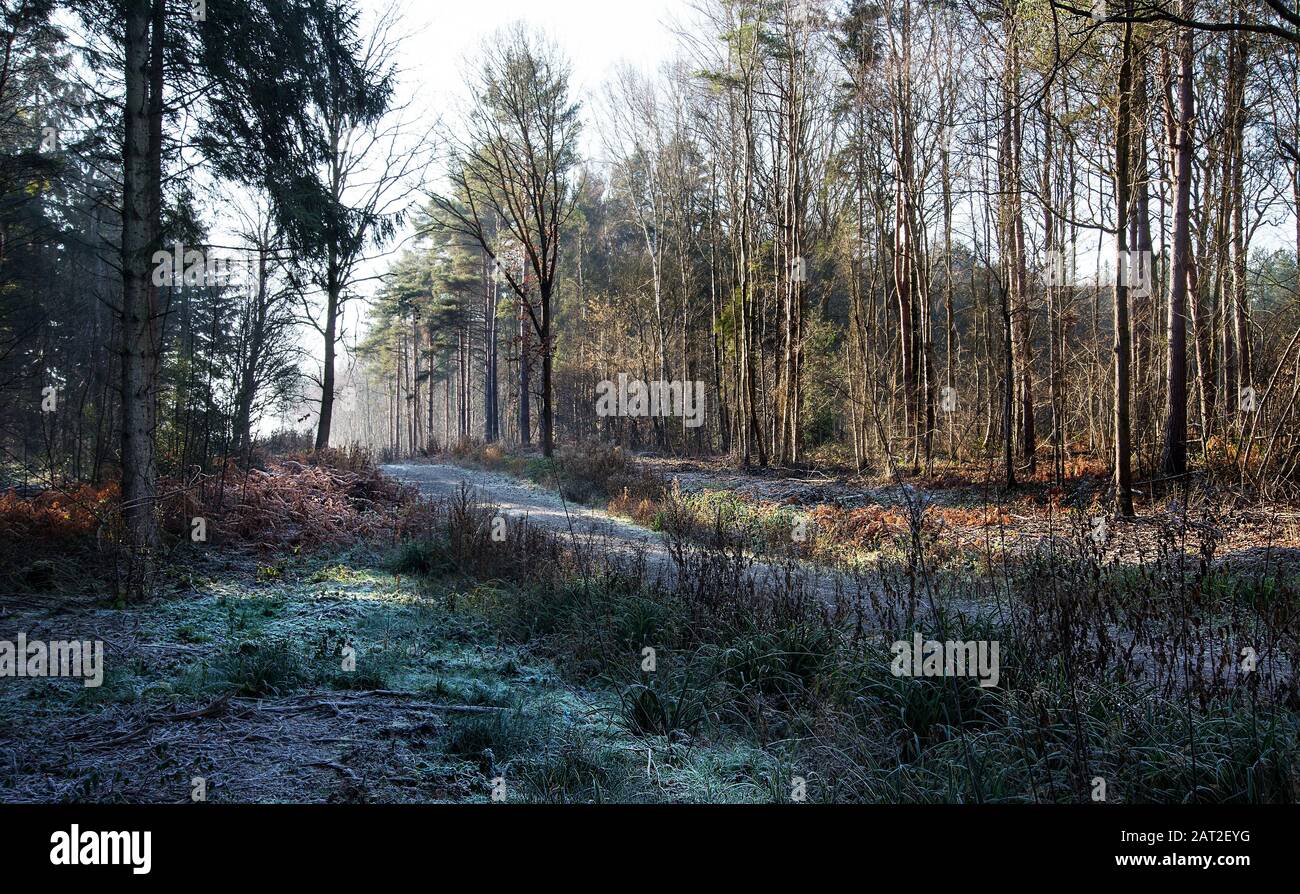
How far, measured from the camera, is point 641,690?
421cm

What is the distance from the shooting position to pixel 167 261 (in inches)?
278

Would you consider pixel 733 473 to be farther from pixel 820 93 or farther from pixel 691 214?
pixel 691 214

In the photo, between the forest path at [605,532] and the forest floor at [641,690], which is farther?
the forest path at [605,532]

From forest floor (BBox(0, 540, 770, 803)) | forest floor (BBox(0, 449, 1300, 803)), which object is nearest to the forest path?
forest floor (BBox(0, 449, 1300, 803))

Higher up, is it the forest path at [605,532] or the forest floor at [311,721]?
the forest path at [605,532]

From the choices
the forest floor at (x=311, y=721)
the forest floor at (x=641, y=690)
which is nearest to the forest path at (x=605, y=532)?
the forest floor at (x=641, y=690)

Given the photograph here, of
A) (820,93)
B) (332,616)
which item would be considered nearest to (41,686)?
(332,616)

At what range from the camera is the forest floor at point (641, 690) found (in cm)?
312

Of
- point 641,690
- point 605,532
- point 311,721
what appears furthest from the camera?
point 605,532

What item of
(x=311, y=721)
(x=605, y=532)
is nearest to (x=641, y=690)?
(x=311, y=721)

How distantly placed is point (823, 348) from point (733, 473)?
8.53 m

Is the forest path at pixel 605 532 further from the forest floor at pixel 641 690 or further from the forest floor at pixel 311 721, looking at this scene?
the forest floor at pixel 311 721

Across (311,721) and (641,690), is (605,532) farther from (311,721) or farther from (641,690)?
(311,721)

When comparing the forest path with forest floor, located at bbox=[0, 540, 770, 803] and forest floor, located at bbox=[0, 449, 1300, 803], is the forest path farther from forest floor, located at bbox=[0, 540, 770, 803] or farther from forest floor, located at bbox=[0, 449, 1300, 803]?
forest floor, located at bbox=[0, 540, 770, 803]
